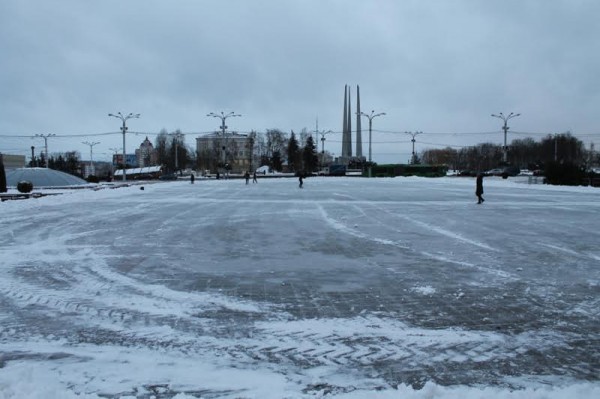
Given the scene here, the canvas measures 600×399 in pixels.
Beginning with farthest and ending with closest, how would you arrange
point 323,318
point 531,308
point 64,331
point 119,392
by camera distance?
point 531,308 → point 323,318 → point 64,331 → point 119,392

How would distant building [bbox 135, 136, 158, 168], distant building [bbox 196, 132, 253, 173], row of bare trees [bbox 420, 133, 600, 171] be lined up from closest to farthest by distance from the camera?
row of bare trees [bbox 420, 133, 600, 171] < distant building [bbox 196, 132, 253, 173] < distant building [bbox 135, 136, 158, 168]

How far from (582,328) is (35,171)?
182ft

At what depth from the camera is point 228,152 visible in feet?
478

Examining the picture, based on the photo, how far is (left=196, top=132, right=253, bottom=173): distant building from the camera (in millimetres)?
139500

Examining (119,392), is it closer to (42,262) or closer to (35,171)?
(42,262)

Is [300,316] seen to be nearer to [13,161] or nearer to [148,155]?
[13,161]

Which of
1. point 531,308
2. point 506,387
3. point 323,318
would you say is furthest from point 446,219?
point 506,387

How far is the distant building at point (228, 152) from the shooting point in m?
140

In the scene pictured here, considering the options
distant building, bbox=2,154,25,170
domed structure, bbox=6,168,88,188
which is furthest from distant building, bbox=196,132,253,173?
domed structure, bbox=6,168,88,188

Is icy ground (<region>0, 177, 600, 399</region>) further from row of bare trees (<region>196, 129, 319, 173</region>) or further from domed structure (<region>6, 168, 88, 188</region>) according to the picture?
row of bare trees (<region>196, 129, 319, 173</region>)

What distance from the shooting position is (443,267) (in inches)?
390

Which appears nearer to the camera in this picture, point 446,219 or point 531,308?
point 531,308

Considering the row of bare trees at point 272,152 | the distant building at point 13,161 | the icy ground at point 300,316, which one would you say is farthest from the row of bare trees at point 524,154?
the icy ground at point 300,316

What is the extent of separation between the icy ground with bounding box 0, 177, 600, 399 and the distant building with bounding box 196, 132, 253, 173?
114682mm
